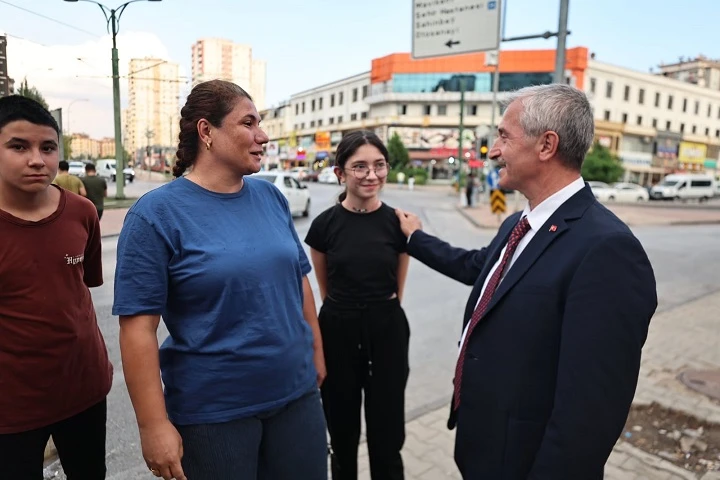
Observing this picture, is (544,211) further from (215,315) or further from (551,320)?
(215,315)

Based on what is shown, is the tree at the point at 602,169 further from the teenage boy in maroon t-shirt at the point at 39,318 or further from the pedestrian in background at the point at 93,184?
the teenage boy in maroon t-shirt at the point at 39,318

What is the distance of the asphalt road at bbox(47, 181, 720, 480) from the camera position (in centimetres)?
343

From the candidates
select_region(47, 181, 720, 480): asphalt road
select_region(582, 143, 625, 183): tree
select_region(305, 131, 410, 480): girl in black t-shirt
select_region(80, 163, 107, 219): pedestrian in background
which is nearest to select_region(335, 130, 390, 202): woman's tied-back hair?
select_region(305, 131, 410, 480): girl in black t-shirt

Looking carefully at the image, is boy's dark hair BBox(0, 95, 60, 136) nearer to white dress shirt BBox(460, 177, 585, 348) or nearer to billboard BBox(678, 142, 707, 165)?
white dress shirt BBox(460, 177, 585, 348)

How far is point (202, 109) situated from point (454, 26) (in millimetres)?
6758

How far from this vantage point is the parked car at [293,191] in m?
15.8

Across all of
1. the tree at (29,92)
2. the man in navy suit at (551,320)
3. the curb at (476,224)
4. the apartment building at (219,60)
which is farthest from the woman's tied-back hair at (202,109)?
the curb at (476,224)

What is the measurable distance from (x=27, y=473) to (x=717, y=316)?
765 cm

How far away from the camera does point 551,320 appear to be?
1539 millimetres

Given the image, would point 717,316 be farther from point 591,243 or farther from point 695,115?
point 695,115

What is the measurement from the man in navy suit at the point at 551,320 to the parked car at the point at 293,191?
14105 millimetres

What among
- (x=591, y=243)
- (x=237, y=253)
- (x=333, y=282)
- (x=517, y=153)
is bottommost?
(x=333, y=282)

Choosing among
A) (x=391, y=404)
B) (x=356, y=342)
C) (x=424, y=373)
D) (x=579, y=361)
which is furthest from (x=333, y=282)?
(x=424, y=373)

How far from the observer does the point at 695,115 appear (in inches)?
2413
